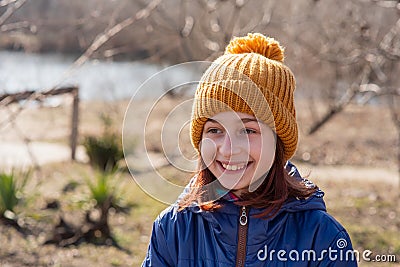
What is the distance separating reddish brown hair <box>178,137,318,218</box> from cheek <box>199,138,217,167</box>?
6 centimetres

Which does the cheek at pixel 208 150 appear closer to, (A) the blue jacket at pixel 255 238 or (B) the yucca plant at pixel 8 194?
(A) the blue jacket at pixel 255 238

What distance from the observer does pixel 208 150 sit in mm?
2008

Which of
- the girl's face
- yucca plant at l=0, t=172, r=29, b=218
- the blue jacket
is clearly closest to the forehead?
the girl's face

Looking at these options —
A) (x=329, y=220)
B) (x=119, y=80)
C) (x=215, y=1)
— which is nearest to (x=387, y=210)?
(x=215, y=1)

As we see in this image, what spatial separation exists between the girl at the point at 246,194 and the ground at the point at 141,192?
0.41 meters

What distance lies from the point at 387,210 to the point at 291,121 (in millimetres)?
4382

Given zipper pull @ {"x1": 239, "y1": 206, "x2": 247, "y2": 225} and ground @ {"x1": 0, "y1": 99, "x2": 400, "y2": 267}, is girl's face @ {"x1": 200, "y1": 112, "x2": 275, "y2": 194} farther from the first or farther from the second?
ground @ {"x1": 0, "y1": 99, "x2": 400, "y2": 267}


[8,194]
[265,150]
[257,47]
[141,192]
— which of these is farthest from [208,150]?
[141,192]

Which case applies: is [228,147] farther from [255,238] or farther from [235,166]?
[255,238]

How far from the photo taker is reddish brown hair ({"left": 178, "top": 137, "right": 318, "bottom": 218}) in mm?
1957

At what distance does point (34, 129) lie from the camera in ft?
34.2

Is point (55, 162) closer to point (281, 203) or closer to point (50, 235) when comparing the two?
point (50, 235)

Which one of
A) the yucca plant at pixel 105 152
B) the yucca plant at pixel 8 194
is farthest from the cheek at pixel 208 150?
the yucca plant at pixel 105 152

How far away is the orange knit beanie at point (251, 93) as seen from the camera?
6.56 ft
